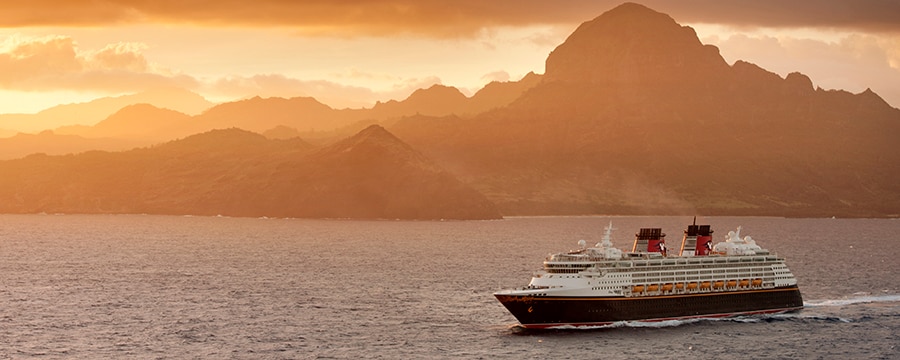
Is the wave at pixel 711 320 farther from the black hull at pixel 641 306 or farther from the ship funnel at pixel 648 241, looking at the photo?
the ship funnel at pixel 648 241

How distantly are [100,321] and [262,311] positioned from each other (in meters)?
19.1

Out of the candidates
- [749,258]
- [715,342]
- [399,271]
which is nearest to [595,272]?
[715,342]

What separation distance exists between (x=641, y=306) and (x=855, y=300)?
1707 inches

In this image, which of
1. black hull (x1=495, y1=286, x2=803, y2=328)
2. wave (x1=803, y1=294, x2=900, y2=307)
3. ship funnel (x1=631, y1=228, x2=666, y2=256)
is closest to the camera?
black hull (x1=495, y1=286, x2=803, y2=328)

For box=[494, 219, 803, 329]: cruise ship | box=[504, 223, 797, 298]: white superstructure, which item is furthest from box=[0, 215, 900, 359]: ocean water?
box=[504, 223, 797, 298]: white superstructure

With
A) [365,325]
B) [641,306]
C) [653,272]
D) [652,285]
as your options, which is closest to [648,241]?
[653,272]

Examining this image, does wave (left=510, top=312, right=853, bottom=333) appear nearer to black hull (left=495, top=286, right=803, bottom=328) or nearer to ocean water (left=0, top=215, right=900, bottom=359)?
ocean water (left=0, top=215, right=900, bottom=359)

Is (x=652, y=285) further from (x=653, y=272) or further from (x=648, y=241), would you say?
(x=648, y=241)

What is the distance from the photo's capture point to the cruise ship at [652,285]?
402ft

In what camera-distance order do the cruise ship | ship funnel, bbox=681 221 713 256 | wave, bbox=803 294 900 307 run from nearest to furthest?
the cruise ship
ship funnel, bbox=681 221 713 256
wave, bbox=803 294 900 307

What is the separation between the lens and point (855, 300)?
15600 cm

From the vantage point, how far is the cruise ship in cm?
12250

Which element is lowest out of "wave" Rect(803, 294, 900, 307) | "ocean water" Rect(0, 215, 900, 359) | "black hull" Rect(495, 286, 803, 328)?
"ocean water" Rect(0, 215, 900, 359)

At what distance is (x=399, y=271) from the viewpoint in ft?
639
